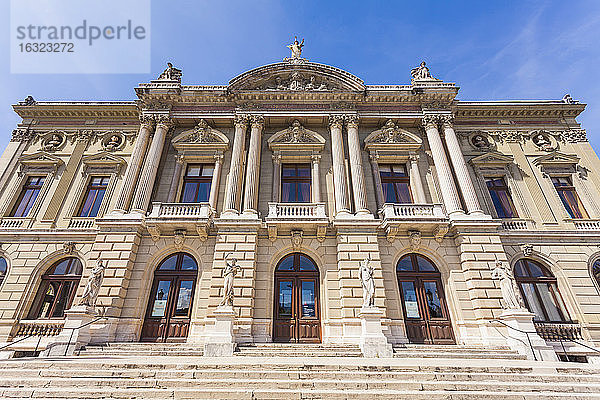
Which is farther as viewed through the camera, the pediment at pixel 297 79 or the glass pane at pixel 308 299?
the pediment at pixel 297 79

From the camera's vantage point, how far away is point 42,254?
14.2 m

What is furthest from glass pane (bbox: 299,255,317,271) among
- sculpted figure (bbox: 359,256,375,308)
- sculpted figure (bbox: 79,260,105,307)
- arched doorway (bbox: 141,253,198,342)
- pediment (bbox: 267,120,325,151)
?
sculpted figure (bbox: 79,260,105,307)

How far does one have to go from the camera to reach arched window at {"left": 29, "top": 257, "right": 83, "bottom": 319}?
1340 centimetres

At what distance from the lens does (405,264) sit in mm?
13586

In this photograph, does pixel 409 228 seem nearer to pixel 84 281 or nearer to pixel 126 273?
pixel 126 273

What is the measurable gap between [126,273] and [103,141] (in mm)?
9390

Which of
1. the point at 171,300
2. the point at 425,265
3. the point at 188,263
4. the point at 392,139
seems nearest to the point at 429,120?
the point at 392,139

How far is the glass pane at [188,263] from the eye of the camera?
1356cm

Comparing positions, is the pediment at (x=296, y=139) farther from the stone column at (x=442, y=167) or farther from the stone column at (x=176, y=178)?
the stone column at (x=442, y=167)

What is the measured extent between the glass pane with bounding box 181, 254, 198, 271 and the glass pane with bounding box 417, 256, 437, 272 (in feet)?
34.5

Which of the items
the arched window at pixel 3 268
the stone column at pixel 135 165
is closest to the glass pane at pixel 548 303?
the stone column at pixel 135 165

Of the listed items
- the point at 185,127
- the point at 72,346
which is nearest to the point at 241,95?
the point at 185,127

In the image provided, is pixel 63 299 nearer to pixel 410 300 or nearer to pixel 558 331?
pixel 410 300

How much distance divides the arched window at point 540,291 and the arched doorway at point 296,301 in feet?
32.3
